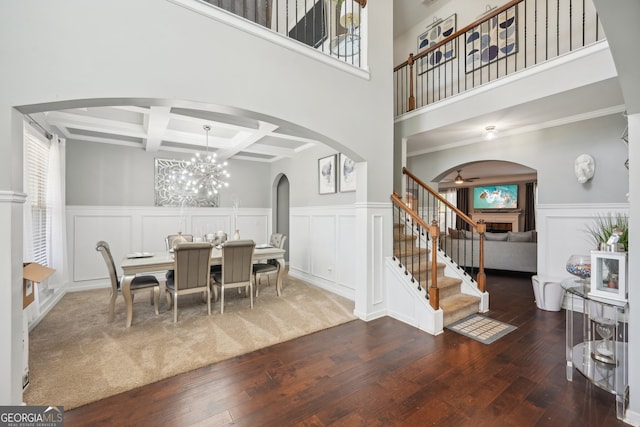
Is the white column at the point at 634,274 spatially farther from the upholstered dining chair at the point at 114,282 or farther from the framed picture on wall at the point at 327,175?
the upholstered dining chair at the point at 114,282

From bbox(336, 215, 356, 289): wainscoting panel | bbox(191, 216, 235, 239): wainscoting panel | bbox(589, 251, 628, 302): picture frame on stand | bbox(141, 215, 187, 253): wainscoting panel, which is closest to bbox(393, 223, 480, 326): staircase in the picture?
bbox(336, 215, 356, 289): wainscoting panel

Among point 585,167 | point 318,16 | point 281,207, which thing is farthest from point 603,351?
point 318,16

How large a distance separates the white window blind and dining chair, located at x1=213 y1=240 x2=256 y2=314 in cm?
223

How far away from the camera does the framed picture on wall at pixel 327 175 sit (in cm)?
468

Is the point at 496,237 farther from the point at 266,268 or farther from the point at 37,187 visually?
the point at 37,187

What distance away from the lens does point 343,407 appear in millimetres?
1780

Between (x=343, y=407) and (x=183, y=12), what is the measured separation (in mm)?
3261

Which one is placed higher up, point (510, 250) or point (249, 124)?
point (249, 124)

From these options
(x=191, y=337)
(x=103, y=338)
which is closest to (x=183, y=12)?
(x=191, y=337)

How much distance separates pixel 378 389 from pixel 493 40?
5194 millimetres

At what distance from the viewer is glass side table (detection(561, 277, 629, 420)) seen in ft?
5.75

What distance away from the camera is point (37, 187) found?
3.43 meters

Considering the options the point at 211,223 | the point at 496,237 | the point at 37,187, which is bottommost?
the point at 496,237

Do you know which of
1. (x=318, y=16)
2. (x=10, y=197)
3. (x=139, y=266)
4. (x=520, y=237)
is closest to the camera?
(x=10, y=197)
